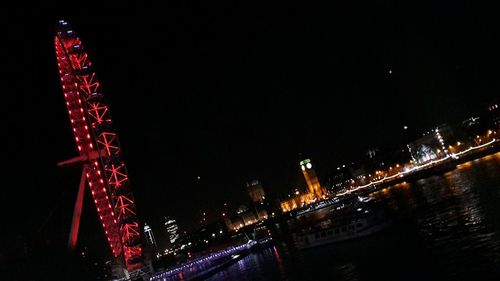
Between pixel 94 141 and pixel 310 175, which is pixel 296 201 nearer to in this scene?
pixel 310 175

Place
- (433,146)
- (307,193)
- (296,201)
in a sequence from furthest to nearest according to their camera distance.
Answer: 1. (307,193)
2. (296,201)
3. (433,146)

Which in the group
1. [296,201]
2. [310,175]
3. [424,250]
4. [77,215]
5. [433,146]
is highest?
[310,175]

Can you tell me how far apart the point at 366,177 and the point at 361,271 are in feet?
506

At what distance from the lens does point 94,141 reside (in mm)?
41281

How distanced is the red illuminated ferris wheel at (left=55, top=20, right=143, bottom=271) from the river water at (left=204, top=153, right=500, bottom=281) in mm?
13561

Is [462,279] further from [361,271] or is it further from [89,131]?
[89,131]

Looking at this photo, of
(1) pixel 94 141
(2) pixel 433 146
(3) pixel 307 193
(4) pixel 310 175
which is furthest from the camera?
(4) pixel 310 175

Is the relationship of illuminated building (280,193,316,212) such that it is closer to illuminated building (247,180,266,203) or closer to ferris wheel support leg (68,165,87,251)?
illuminated building (247,180,266,203)

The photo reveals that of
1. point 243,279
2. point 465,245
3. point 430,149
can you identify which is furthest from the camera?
point 430,149

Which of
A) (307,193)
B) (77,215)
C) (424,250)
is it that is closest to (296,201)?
(307,193)

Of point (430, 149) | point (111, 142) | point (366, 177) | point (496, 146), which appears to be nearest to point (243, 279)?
point (111, 142)

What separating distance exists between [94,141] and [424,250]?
27327 mm

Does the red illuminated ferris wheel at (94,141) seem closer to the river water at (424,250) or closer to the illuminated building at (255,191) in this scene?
the river water at (424,250)

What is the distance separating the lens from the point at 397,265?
28.5m
